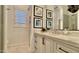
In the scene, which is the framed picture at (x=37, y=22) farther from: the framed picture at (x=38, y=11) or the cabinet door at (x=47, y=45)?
the cabinet door at (x=47, y=45)

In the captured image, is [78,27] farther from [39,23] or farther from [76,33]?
[39,23]

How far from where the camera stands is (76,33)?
1671 millimetres

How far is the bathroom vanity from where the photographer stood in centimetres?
151

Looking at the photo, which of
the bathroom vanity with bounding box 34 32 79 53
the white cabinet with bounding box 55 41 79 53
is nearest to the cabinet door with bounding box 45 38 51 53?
the bathroom vanity with bounding box 34 32 79 53

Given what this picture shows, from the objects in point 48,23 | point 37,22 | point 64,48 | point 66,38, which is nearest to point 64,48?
point 64,48

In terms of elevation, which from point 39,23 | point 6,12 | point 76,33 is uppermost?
point 6,12

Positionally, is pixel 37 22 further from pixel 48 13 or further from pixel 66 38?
pixel 66 38

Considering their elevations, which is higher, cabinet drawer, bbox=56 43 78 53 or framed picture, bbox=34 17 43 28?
framed picture, bbox=34 17 43 28

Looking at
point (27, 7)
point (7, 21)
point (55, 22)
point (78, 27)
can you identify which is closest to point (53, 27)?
point (55, 22)

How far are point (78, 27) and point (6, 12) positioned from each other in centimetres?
87

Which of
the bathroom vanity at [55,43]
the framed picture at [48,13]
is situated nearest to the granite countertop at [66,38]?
the bathroom vanity at [55,43]

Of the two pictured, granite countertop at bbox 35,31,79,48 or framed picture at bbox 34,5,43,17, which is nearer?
granite countertop at bbox 35,31,79,48

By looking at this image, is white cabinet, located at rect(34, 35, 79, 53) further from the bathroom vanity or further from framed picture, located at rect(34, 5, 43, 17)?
framed picture, located at rect(34, 5, 43, 17)

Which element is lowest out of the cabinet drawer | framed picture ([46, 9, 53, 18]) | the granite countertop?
the cabinet drawer
